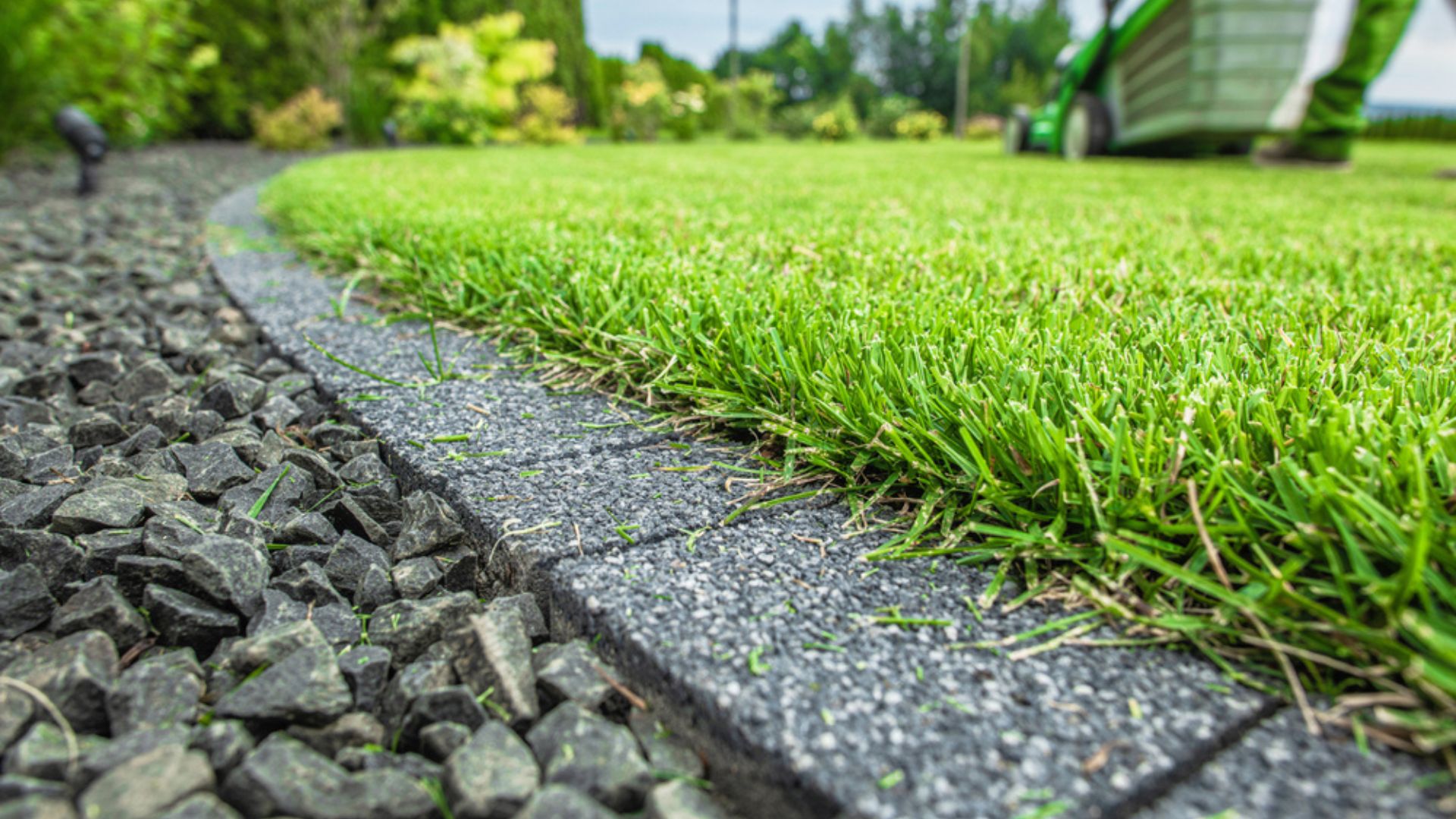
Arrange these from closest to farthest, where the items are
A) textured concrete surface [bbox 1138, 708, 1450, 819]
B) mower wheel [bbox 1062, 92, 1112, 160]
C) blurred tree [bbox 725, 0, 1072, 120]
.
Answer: textured concrete surface [bbox 1138, 708, 1450, 819]
mower wheel [bbox 1062, 92, 1112, 160]
blurred tree [bbox 725, 0, 1072, 120]

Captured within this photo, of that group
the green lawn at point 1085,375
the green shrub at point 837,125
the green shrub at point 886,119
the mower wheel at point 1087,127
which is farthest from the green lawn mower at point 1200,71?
the green shrub at point 886,119

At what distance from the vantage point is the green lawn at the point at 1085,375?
839mm

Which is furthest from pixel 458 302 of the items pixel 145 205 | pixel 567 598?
pixel 145 205

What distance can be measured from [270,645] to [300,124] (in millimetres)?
9585

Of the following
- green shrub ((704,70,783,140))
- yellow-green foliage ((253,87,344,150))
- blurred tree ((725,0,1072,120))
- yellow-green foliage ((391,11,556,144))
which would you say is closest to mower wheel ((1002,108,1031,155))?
yellow-green foliage ((391,11,556,144))

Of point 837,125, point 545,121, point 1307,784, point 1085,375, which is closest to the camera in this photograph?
point 1307,784

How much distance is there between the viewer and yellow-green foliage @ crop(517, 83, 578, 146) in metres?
12.1

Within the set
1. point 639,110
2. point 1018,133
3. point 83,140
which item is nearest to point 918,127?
point 639,110

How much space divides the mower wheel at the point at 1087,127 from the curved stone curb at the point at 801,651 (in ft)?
26.9

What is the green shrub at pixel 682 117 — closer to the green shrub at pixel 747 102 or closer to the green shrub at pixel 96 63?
the green shrub at pixel 747 102

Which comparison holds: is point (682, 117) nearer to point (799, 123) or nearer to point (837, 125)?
point (837, 125)

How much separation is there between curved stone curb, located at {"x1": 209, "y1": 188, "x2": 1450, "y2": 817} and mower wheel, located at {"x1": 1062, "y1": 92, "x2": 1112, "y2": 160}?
8.21m

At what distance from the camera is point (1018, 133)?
1006 cm

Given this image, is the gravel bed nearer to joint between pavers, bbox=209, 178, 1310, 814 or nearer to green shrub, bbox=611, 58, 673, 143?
joint between pavers, bbox=209, 178, 1310, 814
